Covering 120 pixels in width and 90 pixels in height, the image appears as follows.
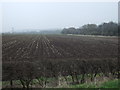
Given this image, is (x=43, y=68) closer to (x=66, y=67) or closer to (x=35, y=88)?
(x=66, y=67)

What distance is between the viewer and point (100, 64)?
12.7 m

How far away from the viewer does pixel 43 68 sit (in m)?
11.4

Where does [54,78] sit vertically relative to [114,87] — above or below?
below

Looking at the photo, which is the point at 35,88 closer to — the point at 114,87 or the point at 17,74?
the point at 17,74

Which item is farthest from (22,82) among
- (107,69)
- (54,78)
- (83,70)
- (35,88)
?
(107,69)

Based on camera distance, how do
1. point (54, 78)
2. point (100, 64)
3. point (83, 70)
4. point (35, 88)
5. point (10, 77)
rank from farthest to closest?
point (100, 64) → point (83, 70) → point (54, 78) → point (10, 77) → point (35, 88)

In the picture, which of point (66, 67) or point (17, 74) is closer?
point (17, 74)

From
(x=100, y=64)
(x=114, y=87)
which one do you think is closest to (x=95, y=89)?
(x=114, y=87)

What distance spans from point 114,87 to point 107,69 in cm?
680

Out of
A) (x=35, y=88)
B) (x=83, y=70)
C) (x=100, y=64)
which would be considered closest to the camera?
(x=35, y=88)

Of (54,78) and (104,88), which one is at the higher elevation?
(104,88)

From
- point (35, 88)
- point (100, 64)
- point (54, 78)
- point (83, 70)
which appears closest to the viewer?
point (35, 88)

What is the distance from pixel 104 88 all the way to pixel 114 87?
34 centimetres

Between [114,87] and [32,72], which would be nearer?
[114,87]
